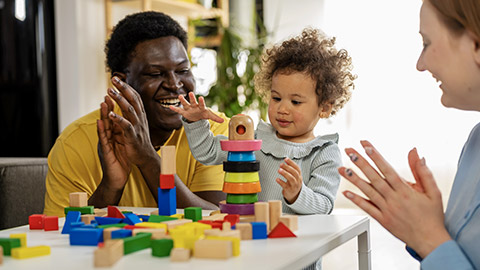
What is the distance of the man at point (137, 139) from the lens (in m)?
1.53

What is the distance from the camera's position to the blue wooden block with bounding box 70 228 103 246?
0.92 meters

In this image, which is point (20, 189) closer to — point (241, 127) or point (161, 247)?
point (241, 127)

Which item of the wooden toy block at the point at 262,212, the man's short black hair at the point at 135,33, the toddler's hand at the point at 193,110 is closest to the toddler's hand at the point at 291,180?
the wooden toy block at the point at 262,212

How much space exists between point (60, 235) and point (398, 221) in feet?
2.04

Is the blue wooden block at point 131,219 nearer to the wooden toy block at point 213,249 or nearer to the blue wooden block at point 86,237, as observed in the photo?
the blue wooden block at point 86,237

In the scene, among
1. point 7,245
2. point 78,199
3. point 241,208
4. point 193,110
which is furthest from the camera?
point 193,110

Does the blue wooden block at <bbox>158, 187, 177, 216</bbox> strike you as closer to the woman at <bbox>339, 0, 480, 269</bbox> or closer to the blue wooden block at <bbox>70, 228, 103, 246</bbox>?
the blue wooden block at <bbox>70, 228, 103, 246</bbox>

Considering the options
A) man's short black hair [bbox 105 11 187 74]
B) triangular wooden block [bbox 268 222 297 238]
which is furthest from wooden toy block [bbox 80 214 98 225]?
man's short black hair [bbox 105 11 187 74]

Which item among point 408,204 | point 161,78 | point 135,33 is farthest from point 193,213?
point 135,33

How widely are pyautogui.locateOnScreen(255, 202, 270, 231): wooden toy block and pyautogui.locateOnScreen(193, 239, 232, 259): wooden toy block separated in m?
0.21

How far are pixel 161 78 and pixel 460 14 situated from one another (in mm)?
1145

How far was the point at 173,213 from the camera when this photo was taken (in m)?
1.17

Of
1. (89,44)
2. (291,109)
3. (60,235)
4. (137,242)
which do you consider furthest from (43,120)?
(137,242)

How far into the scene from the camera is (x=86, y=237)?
0.93 metres
